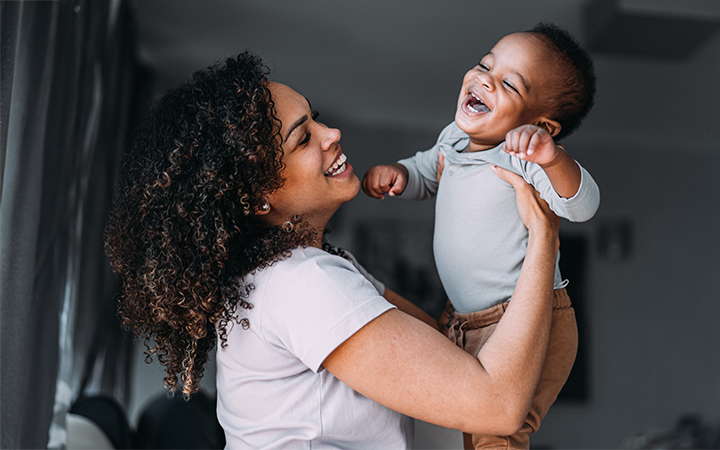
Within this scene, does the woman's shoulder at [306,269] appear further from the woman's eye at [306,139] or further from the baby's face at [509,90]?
the baby's face at [509,90]

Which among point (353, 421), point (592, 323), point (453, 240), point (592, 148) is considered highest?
point (592, 148)

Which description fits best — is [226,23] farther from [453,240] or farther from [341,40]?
[453,240]

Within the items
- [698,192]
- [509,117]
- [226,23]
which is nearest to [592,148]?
[698,192]

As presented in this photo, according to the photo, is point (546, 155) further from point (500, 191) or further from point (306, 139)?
point (306, 139)

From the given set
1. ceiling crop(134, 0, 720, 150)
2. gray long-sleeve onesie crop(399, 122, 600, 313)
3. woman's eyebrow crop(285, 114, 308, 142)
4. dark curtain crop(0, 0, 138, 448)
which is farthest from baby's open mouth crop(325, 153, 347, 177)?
ceiling crop(134, 0, 720, 150)

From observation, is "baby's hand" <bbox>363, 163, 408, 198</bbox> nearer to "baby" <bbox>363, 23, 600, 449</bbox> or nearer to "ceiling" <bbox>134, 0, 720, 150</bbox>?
"baby" <bbox>363, 23, 600, 449</bbox>

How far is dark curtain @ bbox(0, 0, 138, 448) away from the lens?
3.66 ft

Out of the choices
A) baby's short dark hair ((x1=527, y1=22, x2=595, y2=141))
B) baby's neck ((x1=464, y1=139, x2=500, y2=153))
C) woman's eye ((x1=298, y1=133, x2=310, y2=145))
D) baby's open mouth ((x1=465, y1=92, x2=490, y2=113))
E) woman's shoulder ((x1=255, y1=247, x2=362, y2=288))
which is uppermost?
baby's short dark hair ((x1=527, y1=22, x2=595, y2=141))

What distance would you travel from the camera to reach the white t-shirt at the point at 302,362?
2.56ft

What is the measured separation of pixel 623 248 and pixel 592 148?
0.89m

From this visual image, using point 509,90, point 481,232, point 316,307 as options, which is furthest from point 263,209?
point 509,90

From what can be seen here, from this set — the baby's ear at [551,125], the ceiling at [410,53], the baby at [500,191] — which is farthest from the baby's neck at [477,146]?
the ceiling at [410,53]

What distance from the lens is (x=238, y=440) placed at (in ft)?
3.14

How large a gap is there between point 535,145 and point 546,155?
0.03 metres
